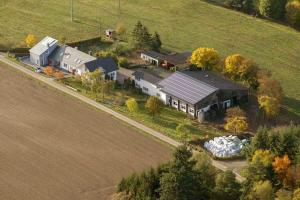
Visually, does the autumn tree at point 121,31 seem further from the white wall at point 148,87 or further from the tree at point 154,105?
the tree at point 154,105

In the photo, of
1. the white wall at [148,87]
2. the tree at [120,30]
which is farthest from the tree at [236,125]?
the tree at [120,30]

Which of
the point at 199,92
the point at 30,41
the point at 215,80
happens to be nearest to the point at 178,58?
the point at 215,80

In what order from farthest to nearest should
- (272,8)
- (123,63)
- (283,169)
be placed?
(272,8)
(123,63)
(283,169)

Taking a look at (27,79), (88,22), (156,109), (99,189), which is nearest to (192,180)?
(99,189)

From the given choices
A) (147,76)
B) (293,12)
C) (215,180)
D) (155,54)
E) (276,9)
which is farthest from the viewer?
(276,9)

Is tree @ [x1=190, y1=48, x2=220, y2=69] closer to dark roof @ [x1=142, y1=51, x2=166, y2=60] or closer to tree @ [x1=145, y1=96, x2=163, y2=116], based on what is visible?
dark roof @ [x1=142, y1=51, x2=166, y2=60]

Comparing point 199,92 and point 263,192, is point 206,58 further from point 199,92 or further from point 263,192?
point 263,192

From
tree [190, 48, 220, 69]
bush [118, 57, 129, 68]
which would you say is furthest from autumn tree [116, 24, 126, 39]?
tree [190, 48, 220, 69]
